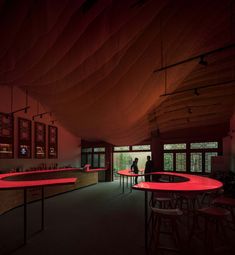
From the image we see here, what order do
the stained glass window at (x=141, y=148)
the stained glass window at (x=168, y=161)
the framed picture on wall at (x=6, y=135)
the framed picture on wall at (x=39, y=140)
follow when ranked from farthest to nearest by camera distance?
1. the stained glass window at (x=141, y=148)
2. the stained glass window at (x=168, y=161)
3. the framed picture on wall at (x=39, y=140)
4. the framed picture on wall at (x=6, y=135)

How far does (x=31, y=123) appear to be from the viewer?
28.0 feet

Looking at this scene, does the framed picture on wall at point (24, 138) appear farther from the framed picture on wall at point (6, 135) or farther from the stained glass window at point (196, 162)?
the stained glass window at point (196, 162)

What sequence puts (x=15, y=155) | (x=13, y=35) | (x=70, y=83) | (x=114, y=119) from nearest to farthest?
(x=13, y=35) < (x=70, y=83) < (x=15, y=155) < (x=114, y=119)

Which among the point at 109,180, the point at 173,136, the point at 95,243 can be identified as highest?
the point at 173,136

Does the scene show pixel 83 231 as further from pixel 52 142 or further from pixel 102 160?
pixel 102 160

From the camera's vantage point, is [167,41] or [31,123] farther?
[31,123]

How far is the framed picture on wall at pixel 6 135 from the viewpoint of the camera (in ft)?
23.4

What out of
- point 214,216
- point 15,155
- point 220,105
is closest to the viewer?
point 214,216

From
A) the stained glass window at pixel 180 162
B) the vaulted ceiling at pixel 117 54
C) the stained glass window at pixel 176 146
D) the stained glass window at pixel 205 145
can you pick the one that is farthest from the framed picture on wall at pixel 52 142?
the stained glass window at pixel 205 145

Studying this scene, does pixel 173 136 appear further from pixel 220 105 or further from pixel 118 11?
pixel 118 11

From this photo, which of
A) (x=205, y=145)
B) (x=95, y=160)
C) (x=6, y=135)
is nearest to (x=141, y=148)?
(x=95, y=160)

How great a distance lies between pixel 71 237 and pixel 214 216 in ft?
8.38

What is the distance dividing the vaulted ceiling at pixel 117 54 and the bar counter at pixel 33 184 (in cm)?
245

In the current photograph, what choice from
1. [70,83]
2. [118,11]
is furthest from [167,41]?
[70,83]
